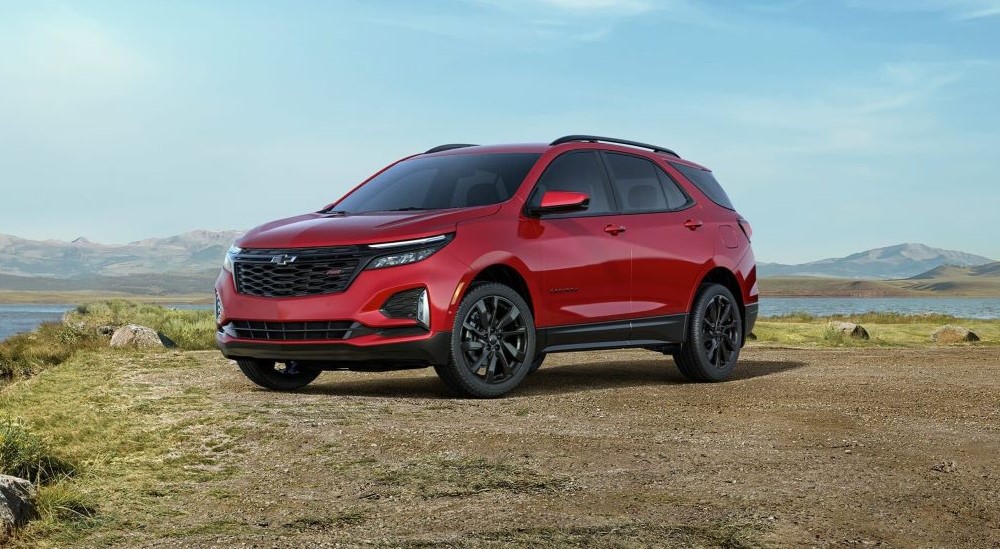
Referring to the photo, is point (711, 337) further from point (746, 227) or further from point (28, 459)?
point (28, 459)

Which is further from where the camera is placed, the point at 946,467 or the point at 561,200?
the point at 561,200

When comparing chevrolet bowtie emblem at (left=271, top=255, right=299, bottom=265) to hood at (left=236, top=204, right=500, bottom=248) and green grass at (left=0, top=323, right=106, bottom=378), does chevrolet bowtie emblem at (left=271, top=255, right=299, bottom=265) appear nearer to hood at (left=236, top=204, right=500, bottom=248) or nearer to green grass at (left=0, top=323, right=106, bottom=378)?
hood at (left=236, top=204, right=500, bottom=248)

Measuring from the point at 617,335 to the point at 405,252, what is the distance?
2.36 meters

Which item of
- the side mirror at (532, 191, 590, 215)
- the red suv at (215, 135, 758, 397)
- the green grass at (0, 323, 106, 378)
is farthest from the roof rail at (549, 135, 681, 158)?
the green grass at (0, 323, 106, 378)

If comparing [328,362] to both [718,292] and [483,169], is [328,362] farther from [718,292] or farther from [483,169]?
[718,292]

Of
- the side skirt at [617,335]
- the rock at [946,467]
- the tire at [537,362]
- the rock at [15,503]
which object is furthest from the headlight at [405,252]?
the rock at [946,467]

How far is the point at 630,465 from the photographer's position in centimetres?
629

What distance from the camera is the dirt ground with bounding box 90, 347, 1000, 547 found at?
16.0ft

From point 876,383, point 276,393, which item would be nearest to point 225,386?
point 276,393

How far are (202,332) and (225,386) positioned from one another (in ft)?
38.1

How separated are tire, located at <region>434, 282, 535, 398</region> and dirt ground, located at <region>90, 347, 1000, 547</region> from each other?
0.20 meters

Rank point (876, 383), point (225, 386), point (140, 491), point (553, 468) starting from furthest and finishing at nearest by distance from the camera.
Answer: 1. point (876, 383)
2. point (225, 386)
3. point (553, 468)
4. point (140, 491)

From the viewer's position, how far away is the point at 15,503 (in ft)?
16.0

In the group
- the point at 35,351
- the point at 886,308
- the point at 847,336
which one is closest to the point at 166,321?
the point at 35,351
